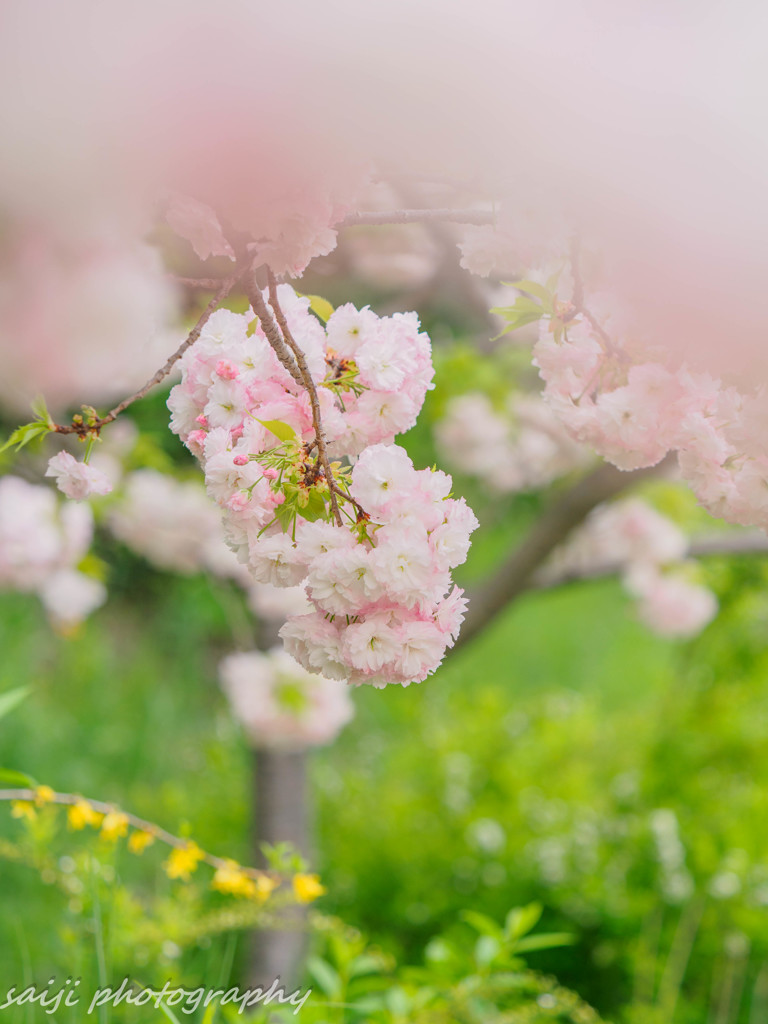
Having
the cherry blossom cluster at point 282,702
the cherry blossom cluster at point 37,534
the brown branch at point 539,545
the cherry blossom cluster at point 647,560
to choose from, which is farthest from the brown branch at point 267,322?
the cherry blossom cluster at point 647,560

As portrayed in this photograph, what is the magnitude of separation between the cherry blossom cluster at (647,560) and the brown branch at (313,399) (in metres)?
1.58

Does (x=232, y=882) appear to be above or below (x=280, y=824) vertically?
above

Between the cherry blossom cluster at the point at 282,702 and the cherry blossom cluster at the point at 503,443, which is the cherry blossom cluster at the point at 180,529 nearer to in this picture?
the cherry blossom cluster at the point at 282,702

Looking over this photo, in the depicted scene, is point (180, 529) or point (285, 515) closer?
point (285, 515)

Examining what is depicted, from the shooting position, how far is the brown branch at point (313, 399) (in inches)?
20.6

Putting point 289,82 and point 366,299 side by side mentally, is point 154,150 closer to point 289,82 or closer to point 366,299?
point 289,82

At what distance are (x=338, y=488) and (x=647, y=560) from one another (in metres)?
1.75

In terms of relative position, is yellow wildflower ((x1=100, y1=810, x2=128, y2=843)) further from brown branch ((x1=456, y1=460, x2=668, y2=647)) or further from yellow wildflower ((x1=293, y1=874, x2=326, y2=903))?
brown branch ((x1=456, y1=460, x2=668, y2=647))

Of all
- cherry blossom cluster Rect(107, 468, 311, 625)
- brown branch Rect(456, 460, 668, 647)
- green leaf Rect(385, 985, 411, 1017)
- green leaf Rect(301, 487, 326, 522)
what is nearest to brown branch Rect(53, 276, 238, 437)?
green leaf Rect(301, 487, 326, 522)

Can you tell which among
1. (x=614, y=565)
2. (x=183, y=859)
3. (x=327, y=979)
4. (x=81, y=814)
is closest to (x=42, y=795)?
(x=81, y=814)

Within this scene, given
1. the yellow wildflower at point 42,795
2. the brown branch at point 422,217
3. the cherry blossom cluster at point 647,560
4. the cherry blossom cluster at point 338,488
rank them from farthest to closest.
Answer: the cherry blossom cluster at point 647,560 < the yellow wildflower at point 42,795 < the brown branch at point 422,217 < the cherry blossom cluster at point 338,488

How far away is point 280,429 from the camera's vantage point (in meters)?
0.55

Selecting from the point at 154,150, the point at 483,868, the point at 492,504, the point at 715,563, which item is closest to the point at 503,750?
the point at 483,868

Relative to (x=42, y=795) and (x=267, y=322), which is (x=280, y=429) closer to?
(x=267, y=322)
